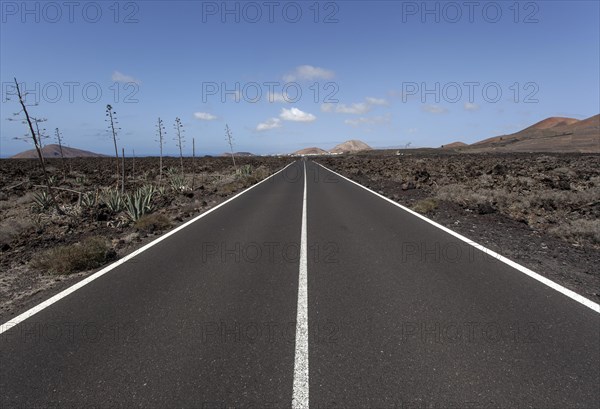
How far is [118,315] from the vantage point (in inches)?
167

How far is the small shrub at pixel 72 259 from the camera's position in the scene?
236 inches

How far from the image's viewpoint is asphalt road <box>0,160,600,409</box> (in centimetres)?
283

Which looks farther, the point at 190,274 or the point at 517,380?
the point at 190,274

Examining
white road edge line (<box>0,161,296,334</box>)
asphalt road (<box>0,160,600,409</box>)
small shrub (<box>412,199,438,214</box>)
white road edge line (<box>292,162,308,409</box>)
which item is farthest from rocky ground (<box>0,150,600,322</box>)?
white road edge line (<box>292,162,308,409</box>)

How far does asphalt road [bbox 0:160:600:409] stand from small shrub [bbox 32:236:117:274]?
580mm

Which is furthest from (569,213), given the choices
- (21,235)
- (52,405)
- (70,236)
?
(21,235)

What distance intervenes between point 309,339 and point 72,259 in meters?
4.81

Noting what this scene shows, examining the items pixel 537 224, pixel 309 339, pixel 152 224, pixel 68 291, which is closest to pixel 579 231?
pixel 537 224

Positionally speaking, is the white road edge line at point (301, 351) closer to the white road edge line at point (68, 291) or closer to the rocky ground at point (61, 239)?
the white road edge line at point (68, 291)

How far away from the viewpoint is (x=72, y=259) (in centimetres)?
610

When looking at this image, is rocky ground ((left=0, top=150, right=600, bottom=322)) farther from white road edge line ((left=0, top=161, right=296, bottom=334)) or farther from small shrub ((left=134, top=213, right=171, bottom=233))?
white road edge line ((left=0, top=161, right=296, bottom=334))

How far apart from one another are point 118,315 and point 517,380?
430cm

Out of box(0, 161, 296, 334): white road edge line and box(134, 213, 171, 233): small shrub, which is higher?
box(134, 213, 171, 233): small shrub

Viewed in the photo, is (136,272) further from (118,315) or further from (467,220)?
(467,220)
